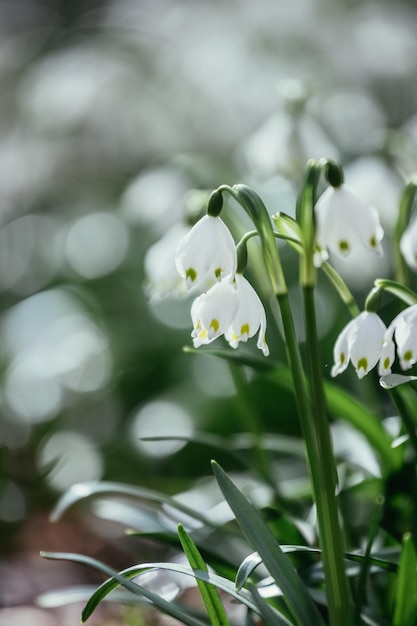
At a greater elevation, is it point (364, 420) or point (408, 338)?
point (408, 338)

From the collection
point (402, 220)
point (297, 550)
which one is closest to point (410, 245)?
point (402, 220)

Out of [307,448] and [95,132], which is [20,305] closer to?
[95,132]

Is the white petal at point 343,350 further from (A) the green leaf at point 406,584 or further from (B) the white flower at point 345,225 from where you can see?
(A) the green leaf at point 406,584

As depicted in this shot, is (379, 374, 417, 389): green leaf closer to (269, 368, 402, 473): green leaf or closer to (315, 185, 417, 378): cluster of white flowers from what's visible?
(315, 185, 417, 378): cluster of white flowers

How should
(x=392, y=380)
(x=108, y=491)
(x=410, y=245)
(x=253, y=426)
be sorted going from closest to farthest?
(x=392, y=380), (x=410, y=245), (x=108, y=491), (x=253, y=426)

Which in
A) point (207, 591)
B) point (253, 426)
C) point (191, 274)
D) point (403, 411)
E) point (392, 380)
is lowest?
point (253, 426)

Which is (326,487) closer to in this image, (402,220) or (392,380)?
(392,380)
